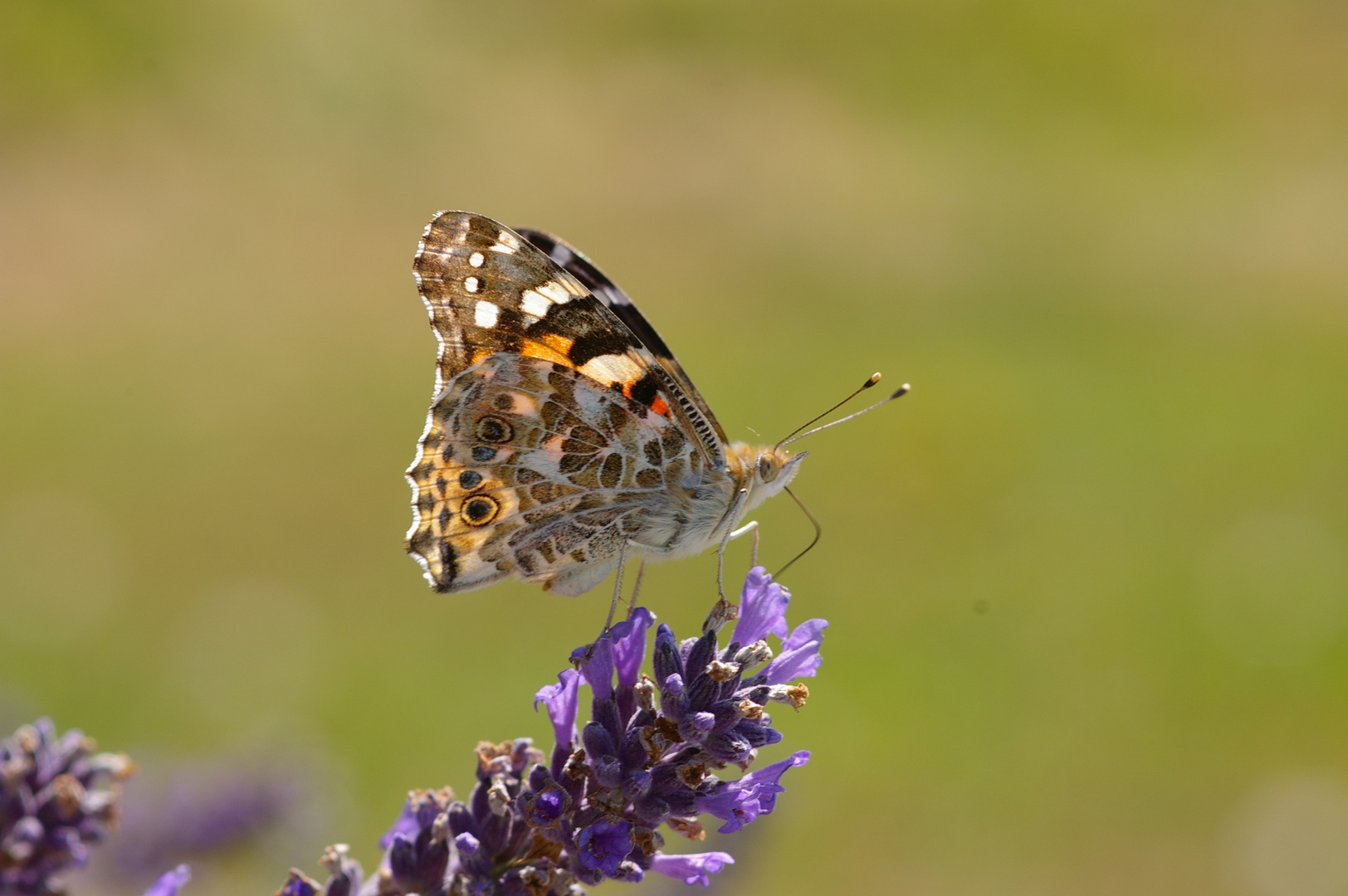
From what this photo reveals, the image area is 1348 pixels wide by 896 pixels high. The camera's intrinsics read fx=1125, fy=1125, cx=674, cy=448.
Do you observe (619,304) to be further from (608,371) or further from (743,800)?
(743,800)

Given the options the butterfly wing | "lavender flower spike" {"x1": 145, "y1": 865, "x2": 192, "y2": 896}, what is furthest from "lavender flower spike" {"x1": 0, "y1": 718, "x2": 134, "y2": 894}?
the butterfly wing

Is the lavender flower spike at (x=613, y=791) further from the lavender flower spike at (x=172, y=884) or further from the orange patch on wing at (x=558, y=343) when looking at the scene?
the orange patch on wing at (x=558, y=343)

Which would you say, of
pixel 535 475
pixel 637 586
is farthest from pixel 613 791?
pixel 535 475

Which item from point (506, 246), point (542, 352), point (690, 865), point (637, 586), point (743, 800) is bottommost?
point (690, 865)

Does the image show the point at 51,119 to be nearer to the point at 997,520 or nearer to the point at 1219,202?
the point at 997,520

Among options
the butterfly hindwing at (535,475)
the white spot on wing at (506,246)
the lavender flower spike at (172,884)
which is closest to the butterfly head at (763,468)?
the butterfly hindwing at (535,475)

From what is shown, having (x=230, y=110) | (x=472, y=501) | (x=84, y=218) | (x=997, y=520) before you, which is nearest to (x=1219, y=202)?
(x=997, y=520)

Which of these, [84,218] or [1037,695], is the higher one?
[84,218]
